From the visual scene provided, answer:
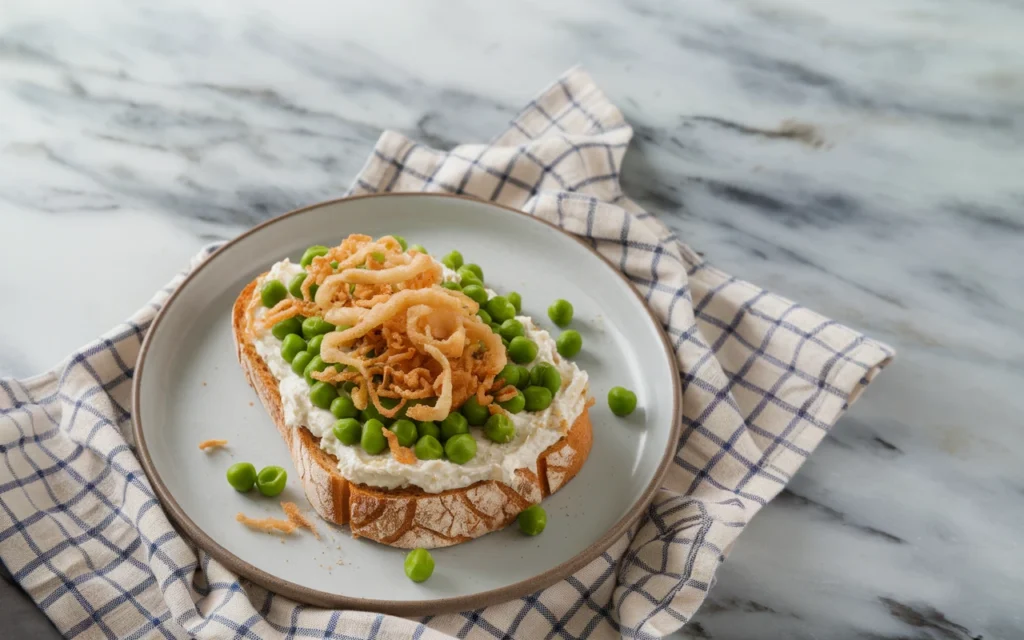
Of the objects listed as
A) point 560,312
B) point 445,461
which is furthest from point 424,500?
point 560,312

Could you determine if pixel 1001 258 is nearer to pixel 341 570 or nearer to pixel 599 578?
pixel 599 578

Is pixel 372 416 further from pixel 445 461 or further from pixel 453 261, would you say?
pixel 453 261

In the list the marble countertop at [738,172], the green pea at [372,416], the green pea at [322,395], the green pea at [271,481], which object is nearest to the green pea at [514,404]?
the green pea at [372,416]

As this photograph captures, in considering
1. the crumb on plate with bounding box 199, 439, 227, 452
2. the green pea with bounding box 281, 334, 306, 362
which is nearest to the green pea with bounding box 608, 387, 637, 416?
the green pea with bounding box 281, 334, 306, 362

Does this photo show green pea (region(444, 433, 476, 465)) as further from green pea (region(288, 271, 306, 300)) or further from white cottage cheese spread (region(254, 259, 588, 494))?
green pea (region(288, 271, 306, 300))

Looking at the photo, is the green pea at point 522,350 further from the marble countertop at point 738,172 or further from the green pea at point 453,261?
the marble countertop at point 738,172

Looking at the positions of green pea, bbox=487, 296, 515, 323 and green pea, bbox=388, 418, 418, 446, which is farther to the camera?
green pea, bbox=487, 296, 515, 323
